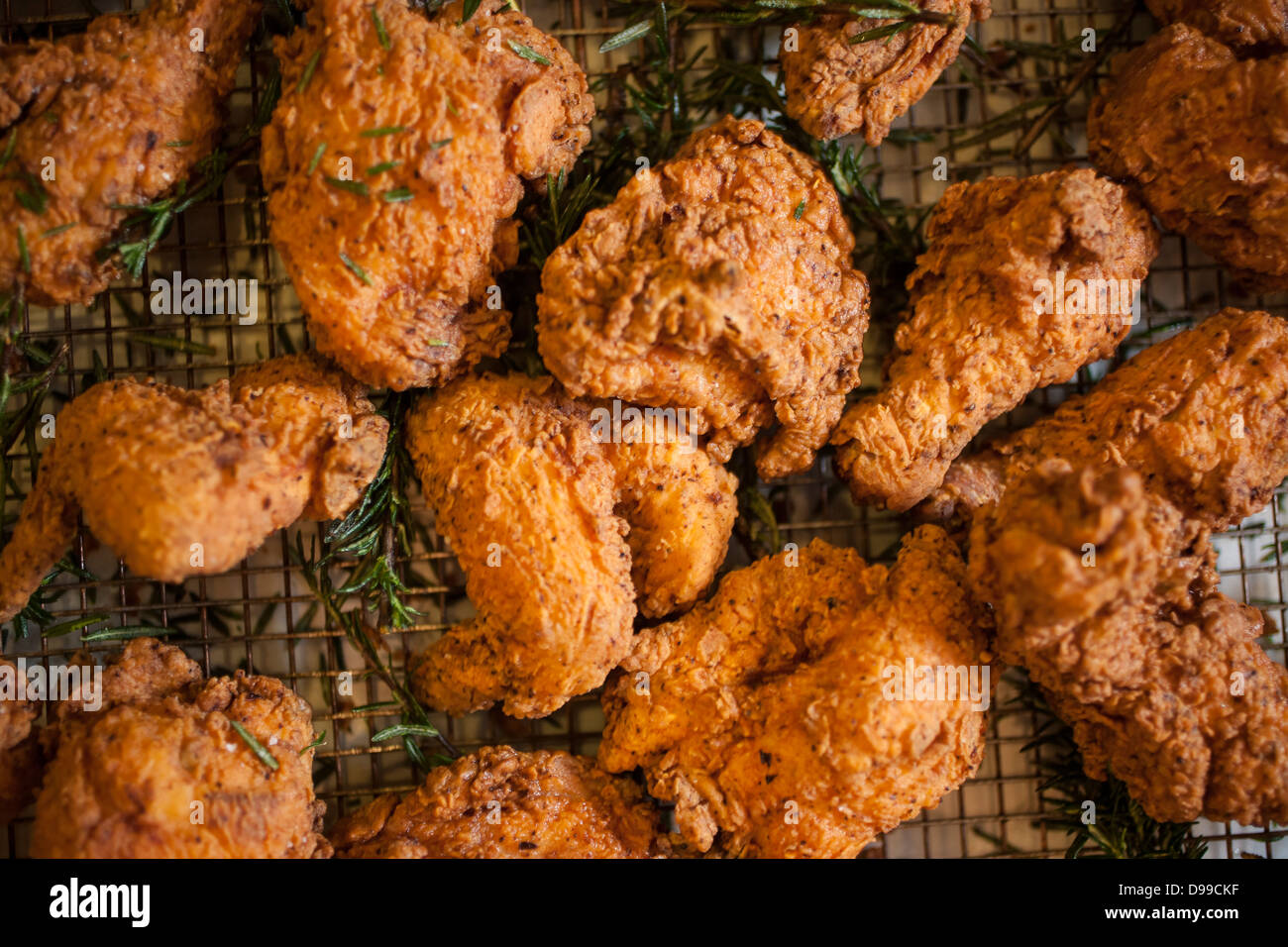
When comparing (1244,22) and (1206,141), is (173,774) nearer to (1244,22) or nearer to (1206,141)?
(1206,141)

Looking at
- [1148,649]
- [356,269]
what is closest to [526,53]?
[356,269]

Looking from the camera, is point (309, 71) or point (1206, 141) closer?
point (309, 71)

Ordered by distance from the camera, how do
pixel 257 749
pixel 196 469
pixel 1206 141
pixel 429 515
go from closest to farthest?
pixel 196 469 → pixel 257 749 → pixel 1206 141 → pixel 429 515

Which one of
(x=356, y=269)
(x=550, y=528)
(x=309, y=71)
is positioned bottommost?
(x=550, y=528)

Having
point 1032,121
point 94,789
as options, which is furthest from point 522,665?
point 1032,121
